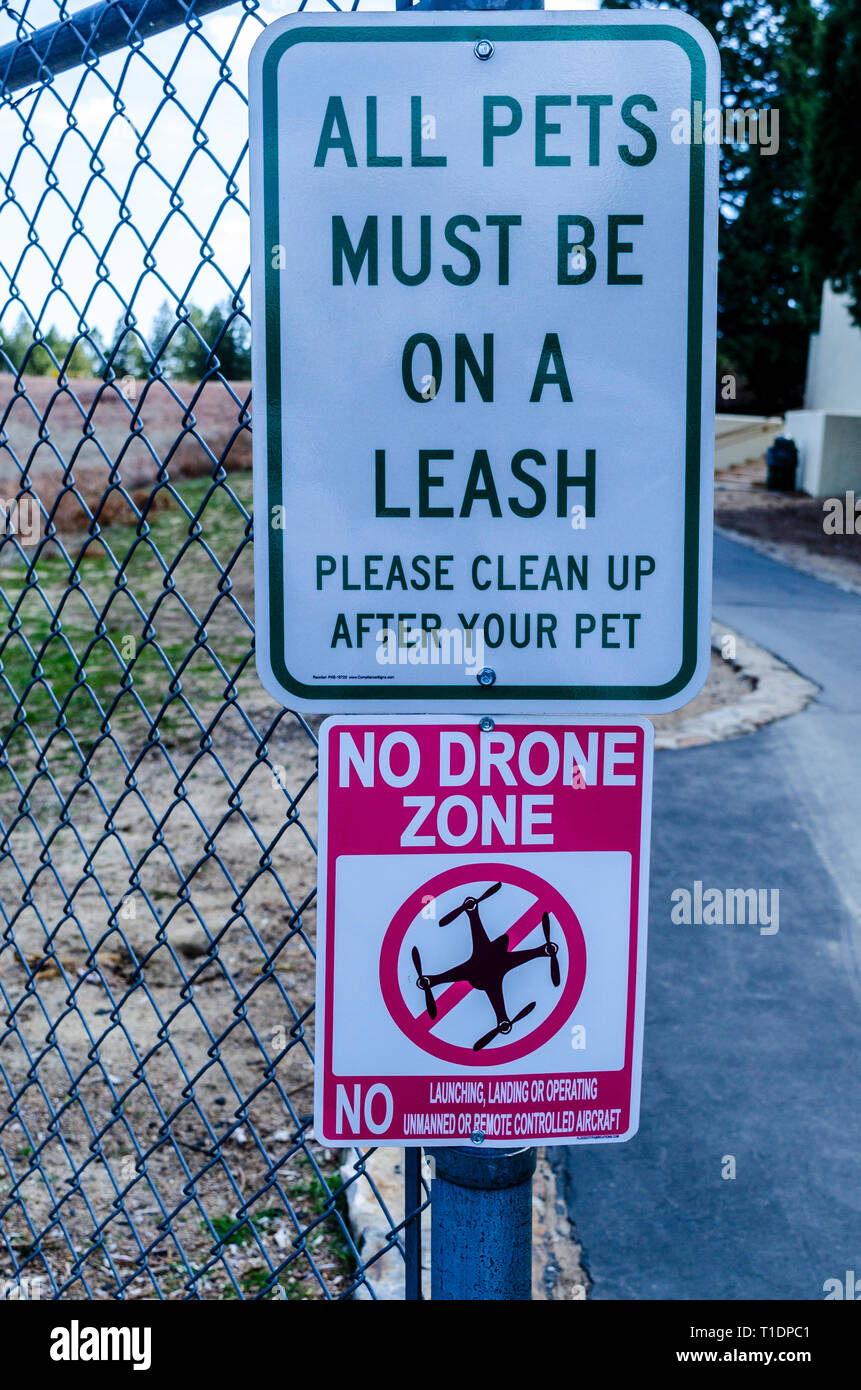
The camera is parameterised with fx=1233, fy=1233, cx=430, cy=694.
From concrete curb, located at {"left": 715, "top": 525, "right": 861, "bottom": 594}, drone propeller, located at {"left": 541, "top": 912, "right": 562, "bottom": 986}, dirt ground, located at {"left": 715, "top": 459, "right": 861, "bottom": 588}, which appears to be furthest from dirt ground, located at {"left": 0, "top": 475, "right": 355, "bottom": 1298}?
dirt ground, located at {"left": 715, "top": 459, "right": 861, "bottom": 588}

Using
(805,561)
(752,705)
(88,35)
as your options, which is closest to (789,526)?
(805,561)

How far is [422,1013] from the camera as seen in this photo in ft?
4.42

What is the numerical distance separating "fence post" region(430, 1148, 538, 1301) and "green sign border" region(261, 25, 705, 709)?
509 mm

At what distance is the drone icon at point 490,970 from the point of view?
4.38 feet

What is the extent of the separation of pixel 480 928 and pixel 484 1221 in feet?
1.07

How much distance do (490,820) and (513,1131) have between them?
344 millimetres

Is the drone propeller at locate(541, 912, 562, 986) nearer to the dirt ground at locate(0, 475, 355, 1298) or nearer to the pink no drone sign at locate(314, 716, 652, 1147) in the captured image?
the pink no drone sign at locate(314, 716, 652, 1147)

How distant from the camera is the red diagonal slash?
1331 millimetres

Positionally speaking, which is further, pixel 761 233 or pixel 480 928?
pixel 761 233

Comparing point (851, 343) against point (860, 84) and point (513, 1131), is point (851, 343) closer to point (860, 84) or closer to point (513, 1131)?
point (860, 84)

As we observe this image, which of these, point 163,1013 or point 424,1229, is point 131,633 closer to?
point 163,1013

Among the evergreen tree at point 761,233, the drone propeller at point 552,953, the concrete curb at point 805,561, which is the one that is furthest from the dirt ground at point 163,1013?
the evergreen tree at point 761,233
